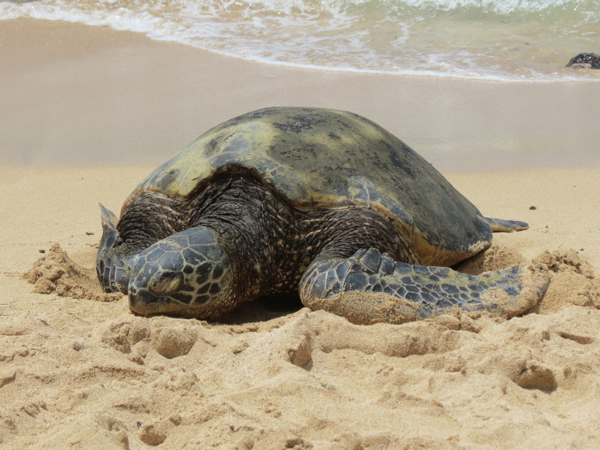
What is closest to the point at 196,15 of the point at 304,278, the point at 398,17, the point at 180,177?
the point at 398,17

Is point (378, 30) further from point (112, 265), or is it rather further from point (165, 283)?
point (165, 283)

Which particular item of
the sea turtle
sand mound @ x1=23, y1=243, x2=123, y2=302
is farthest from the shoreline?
sand mound @ x1=23, y1=243, x2=123, y2=302

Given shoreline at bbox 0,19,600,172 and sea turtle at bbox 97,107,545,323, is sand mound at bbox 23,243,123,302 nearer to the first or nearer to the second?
sea turtle at bbox 97,107,545,323

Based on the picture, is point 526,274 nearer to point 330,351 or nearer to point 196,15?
point 330,351

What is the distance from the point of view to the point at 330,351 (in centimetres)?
255

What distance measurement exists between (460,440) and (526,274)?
1.65m

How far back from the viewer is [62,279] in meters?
3.57

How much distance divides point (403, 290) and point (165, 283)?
1.27 m

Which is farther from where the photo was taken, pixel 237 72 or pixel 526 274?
pixel 237 72

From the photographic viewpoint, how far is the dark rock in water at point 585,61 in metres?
10.2

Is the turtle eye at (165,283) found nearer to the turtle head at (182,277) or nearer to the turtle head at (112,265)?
the turtle head at (182,277)

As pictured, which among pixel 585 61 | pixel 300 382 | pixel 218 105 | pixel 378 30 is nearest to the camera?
pixel 300 382

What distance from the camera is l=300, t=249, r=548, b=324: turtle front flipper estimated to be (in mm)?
2883

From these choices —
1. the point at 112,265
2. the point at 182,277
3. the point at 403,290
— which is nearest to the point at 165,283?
the point at 182,277
